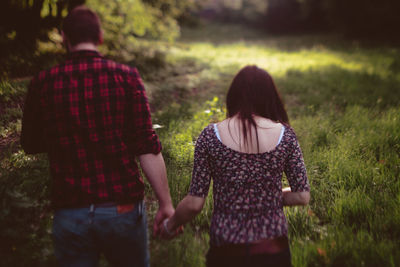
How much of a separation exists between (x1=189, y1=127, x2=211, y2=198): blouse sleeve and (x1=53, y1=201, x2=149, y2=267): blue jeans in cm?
43

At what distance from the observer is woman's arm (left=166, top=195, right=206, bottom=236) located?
74.9 inches

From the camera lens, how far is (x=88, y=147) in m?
1.64

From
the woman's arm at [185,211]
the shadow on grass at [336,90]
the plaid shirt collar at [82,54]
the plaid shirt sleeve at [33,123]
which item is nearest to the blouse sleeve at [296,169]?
the woman's arm at [185,211]

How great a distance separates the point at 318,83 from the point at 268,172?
728 cm

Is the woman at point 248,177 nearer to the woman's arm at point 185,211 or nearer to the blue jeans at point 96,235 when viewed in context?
the woman's arm at point 185,211

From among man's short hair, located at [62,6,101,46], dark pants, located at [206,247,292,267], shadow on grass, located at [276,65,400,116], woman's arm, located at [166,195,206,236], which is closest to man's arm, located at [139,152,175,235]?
woman's arm, located at [166,195,206,236]

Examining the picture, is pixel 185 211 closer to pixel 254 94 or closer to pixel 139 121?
pixel 139 121

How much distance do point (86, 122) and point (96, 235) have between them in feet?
2.06

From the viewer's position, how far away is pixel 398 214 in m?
→ 2.78

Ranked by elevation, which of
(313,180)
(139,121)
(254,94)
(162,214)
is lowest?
(313,180)

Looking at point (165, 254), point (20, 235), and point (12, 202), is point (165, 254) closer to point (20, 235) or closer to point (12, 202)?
point (20, 235)

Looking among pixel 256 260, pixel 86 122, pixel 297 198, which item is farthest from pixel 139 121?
pixel 297 198

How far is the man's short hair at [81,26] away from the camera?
5.26ft

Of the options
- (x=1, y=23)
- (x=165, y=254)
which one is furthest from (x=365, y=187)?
(x=1, y=23)
